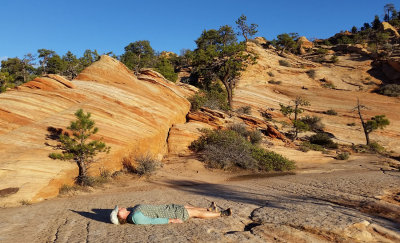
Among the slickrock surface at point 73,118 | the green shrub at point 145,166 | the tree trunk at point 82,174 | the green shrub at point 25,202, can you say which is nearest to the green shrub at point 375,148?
the slickrock surface at point 73,118

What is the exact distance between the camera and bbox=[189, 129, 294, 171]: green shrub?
14578 mm

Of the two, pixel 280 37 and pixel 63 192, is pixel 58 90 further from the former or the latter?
pixel 280 37

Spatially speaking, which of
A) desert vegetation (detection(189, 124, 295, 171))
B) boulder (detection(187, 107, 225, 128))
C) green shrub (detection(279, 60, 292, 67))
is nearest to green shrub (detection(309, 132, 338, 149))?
desert vegetation (detection(189, 124, 295, 171))

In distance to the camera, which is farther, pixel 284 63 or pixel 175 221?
pixel 284 63

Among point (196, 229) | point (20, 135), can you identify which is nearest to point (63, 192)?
point (20, 135)

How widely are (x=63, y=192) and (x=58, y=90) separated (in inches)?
246

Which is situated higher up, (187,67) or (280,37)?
(280,37)

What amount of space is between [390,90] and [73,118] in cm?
4218

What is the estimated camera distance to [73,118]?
36.7 ft

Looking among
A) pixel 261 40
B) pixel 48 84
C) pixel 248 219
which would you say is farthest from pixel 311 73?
pixel 248 219

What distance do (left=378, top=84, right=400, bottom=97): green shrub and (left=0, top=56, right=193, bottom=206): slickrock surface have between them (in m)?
33.4

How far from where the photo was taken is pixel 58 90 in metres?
12.7

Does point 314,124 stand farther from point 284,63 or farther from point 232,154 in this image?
point 284,63

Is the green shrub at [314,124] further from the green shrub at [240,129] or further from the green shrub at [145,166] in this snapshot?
the green shrub at [145,166]
